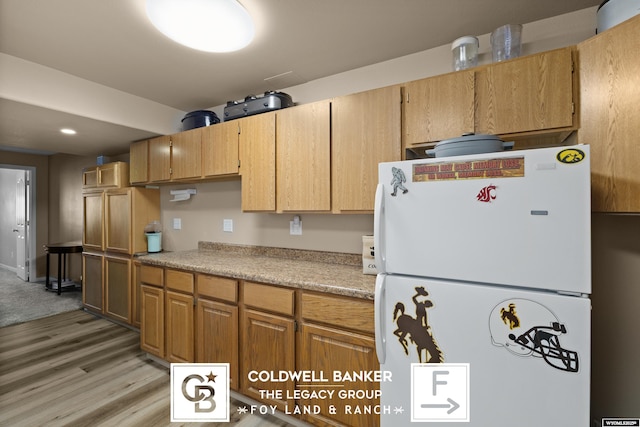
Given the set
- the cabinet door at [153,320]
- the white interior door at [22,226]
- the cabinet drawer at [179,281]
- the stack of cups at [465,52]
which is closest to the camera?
the stack of cups at [465,52]

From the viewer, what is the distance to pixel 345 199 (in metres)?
1.93

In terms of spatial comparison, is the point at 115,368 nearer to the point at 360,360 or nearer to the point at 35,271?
the point at 360,360

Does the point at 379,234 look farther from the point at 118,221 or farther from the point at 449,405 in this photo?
the point at 118,221

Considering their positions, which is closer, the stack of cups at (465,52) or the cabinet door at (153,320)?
the stack of cups at (465,52)

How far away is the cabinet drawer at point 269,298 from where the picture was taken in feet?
5.69

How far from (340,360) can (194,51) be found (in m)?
2.23

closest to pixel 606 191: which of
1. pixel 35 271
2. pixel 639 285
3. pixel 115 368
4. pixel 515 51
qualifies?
pixel 639 285

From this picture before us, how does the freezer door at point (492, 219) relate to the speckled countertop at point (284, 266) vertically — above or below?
above

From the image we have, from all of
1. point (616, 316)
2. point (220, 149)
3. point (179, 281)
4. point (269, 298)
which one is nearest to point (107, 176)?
point (220, 149)

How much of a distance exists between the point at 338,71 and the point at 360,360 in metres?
2.10

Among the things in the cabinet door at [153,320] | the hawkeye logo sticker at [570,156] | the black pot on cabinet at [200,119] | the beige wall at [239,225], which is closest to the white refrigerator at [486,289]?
the hawkeye logo sticker at [570,156]

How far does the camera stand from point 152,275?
2.47m

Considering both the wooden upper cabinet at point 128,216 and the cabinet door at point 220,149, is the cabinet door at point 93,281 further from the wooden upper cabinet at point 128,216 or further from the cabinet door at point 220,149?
the cabinet door at point 220,149

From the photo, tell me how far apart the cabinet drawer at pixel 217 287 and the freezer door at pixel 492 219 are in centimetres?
111
